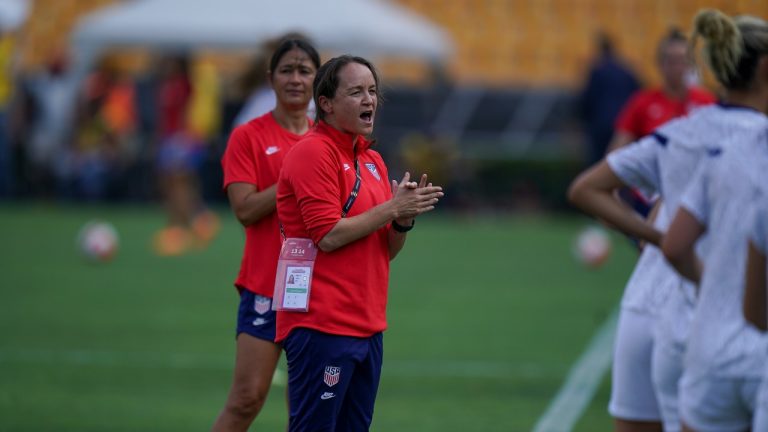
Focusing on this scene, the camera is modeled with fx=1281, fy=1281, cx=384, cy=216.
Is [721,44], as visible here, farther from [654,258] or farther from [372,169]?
[372,169]

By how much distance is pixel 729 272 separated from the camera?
374 cm

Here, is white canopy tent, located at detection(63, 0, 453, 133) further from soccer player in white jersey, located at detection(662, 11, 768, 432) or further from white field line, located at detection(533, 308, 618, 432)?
soccer player in white jersey, located at detection(662, 11, 768, 432)

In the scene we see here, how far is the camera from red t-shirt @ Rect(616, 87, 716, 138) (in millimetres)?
8289

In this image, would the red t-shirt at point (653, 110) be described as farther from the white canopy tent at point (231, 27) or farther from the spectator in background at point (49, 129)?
the spectator in background at point (49, 129)

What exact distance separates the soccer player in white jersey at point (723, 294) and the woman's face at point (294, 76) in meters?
2.31

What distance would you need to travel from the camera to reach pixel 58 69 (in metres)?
26.2

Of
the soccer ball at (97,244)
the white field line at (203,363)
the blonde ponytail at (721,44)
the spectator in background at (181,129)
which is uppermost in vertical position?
the blonde ponytail at (721,44)

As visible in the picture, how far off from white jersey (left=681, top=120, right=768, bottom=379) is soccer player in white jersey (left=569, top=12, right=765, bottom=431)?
231 millimetres

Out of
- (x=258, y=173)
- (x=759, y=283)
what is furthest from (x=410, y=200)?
(x=759, y=283)

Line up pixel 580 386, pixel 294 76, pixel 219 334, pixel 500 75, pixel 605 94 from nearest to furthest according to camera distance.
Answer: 1. pixel 294 76
2. pixel 580 386
3. pixel 219 334
4. pixel 605 94
5. pixel 500 75

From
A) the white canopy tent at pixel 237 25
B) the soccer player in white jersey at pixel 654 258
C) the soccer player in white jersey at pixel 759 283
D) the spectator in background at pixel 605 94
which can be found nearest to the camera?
the soccer player in white jersey at pixel 759 283

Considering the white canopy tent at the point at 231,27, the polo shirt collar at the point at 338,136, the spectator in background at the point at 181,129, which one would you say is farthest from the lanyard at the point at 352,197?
the white canopy tent at the point at 231,27

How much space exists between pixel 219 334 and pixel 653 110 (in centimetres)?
476

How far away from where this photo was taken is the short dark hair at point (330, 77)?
4887 mm
